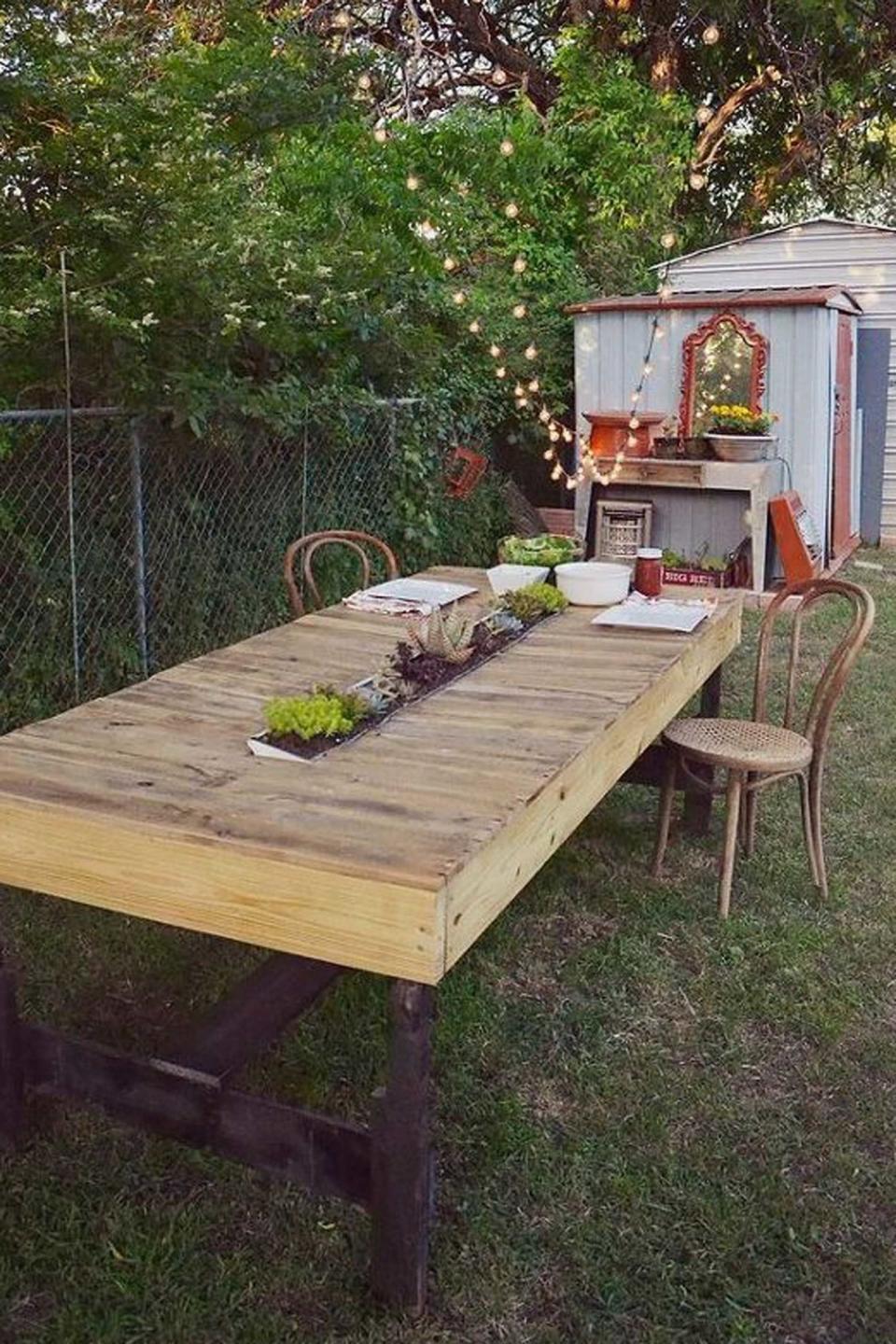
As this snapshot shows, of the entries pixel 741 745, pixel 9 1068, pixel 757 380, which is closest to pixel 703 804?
pixel 741 745

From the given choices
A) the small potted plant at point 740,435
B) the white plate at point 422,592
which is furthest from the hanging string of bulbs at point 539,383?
the white plate at point 422,592

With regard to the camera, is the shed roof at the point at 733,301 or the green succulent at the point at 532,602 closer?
the green succulent at the point at 532,602

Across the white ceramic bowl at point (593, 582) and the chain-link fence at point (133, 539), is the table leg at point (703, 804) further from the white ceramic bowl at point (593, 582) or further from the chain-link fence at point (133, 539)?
the chain-link fence at point (133, 539)

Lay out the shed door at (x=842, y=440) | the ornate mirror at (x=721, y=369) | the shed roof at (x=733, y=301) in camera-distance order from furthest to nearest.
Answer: the shed door at (x=842, y=440)
the ornate mirror at (x=721, y=369)
the shed roof at (x=733, y=301)

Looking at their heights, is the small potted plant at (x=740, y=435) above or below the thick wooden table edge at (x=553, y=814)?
above

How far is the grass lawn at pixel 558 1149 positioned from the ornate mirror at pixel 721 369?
5065mm

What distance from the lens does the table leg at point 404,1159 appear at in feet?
5.79

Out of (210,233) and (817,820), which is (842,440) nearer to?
(817,820)

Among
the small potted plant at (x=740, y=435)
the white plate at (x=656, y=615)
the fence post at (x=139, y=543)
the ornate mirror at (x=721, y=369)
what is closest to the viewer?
the white plate at (x=656, y=615)

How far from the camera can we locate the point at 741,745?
327 cm

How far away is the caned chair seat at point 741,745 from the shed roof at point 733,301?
484cm

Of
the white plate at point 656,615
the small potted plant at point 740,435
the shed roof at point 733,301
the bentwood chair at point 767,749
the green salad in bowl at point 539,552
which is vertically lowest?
the bentwood chair at point 767,749

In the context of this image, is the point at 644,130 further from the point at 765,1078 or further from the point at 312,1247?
the point at 312,1247

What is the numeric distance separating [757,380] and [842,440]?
1.17 m
